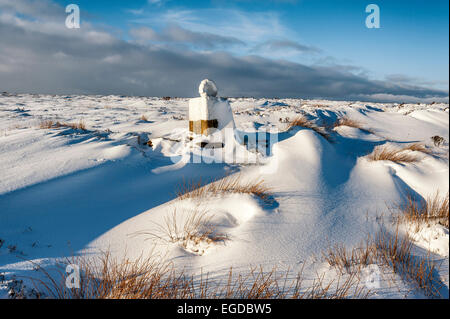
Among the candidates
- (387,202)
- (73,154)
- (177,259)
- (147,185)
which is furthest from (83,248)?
(387,202)

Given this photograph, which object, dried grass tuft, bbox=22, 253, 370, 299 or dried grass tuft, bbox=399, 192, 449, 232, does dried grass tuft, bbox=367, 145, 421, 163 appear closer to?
dried grass tuft, bbox=399, 192, 449, 232

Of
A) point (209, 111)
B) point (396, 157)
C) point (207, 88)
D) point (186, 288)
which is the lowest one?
point (186, 288)

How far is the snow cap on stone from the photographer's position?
15.0 ft

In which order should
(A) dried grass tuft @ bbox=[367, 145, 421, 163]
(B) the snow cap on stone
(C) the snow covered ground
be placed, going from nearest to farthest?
(C) the snow covered ground, (A) dried grass tuft @ bbox=[367, 145, 421, 163], (B) the snow cap on stone

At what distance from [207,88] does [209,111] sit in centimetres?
43

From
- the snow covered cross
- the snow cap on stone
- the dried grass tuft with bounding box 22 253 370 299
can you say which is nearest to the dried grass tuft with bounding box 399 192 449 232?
the dried grass tuft with bounding box 22 253 370 299

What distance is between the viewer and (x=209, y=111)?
4.66 metres

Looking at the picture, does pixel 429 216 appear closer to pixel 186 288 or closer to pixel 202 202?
pixel 202 202

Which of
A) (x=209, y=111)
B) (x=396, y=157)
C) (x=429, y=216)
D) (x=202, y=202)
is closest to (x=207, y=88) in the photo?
(x=209, y=111)

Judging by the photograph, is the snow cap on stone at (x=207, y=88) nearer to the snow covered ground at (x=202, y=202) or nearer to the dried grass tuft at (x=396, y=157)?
the snow covered ground at (x=202, y=202)

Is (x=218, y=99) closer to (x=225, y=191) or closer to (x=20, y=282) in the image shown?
(x=225, y=191)

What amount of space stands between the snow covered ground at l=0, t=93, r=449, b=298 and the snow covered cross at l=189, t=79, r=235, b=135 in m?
0.52

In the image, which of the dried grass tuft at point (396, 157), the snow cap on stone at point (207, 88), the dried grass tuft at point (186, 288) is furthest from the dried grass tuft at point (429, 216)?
the snow cap on stone at point (207, 88)
